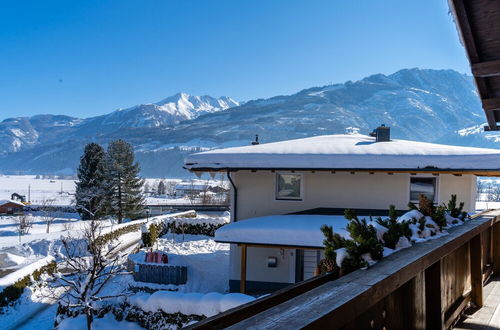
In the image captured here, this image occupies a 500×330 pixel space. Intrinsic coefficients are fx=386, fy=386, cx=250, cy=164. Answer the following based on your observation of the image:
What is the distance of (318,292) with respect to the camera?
5.05 ft

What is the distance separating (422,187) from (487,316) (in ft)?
29.9

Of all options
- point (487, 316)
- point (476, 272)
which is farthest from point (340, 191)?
point (487, 316)

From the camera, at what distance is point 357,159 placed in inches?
452

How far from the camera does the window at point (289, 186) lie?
41.5ft

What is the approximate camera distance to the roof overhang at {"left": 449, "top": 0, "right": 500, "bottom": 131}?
3631 millimetres

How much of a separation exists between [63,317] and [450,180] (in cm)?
1325

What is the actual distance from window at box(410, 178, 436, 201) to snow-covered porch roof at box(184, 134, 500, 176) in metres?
0.95

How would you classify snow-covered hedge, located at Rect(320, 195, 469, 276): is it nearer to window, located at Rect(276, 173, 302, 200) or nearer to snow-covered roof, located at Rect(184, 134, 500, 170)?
snow-covered roof, located at Rect(184, 134, 500, 170)

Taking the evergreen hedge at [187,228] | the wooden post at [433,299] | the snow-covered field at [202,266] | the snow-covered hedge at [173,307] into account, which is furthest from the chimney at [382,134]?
the wooden post at [433,299]

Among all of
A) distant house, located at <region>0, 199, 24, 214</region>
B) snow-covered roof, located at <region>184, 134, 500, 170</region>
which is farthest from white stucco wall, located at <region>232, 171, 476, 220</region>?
distant house, located at <region>0, 199, 24, 214</region>

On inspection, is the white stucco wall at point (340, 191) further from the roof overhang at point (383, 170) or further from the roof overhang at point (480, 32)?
the roof overhang at point (480, 32)

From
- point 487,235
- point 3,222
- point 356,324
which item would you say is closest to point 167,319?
point 487,235

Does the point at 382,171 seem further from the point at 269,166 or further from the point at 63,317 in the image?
the point at 63,317

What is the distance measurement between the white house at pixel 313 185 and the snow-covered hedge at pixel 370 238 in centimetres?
737
